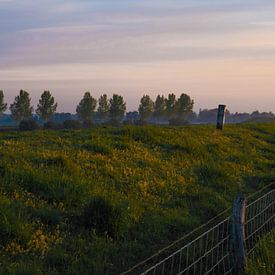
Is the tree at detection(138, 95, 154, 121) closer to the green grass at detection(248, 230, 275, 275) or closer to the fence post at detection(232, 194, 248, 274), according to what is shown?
the green grass at detection(248, 230, 275, 275)

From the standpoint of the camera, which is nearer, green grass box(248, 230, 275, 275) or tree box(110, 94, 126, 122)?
green grass box(248, 230, 275, 275)

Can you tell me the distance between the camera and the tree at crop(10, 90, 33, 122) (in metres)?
130

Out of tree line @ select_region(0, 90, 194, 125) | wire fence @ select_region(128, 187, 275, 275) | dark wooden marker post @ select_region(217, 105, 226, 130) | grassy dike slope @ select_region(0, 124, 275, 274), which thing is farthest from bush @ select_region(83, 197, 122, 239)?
tree line @ select_region(0, 90, 194, 125)

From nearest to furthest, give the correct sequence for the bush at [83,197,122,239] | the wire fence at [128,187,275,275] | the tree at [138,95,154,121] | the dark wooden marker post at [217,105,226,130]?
1. the wire fence at [128,187,275,275]
2. the bush at [83,197,122,239]
3. the dark wooden marker post at [217,105,226,130]
4. the tree at [138,95,154,121]

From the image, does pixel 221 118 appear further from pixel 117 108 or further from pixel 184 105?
pixel 184 105

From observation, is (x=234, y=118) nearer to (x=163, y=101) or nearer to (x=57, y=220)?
(x=163, y=101)

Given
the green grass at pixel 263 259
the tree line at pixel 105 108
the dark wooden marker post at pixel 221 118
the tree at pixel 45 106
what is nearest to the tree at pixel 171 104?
the tree line at pixel 105 108

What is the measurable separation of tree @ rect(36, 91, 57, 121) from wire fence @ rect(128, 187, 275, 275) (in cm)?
12454

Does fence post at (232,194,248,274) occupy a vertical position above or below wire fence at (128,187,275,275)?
above

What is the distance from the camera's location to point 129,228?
9961 millimetres

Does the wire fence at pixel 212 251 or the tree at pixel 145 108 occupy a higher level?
the wire fence at pixel 212 251

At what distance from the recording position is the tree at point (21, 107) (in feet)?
427

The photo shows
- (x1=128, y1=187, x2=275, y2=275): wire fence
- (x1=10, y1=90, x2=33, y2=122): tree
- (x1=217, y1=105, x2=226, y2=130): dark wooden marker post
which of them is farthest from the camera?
(x1=10, y1=90, x2=33, y2=122): tree

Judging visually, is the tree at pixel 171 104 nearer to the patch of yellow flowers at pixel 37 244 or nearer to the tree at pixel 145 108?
the tree at pixel 145 108
